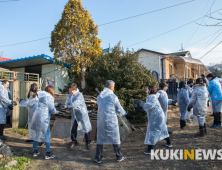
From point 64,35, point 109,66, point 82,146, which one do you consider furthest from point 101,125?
point 64,35

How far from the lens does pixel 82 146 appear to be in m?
4.77

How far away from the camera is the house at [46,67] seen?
872 cm

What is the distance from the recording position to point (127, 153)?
168 inches

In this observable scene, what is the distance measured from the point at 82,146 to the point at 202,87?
3.97 m

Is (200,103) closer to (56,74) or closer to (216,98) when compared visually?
(216,98)

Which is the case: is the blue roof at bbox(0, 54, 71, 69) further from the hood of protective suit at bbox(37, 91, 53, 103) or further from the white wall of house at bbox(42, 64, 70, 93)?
the hood of protective suit at bbox(37, 91, 53, 103)

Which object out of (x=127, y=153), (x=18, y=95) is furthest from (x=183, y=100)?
(x=18, y=95)

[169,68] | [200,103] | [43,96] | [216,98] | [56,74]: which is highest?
[169,68]

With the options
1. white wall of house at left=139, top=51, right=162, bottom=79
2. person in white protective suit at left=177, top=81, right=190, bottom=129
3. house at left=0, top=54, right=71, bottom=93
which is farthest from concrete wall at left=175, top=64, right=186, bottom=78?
person in white protective suit at left=177, top=81, right=190, bottom=129

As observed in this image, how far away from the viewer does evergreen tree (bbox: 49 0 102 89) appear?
8.05 metres

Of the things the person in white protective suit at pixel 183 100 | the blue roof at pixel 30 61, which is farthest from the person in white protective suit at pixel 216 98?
the blue roof at pixel 30 61

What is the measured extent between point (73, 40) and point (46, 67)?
2624 millimetres

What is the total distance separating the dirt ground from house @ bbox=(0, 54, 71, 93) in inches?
156

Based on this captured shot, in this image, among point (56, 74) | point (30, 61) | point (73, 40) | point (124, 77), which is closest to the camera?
point (124, 77)
